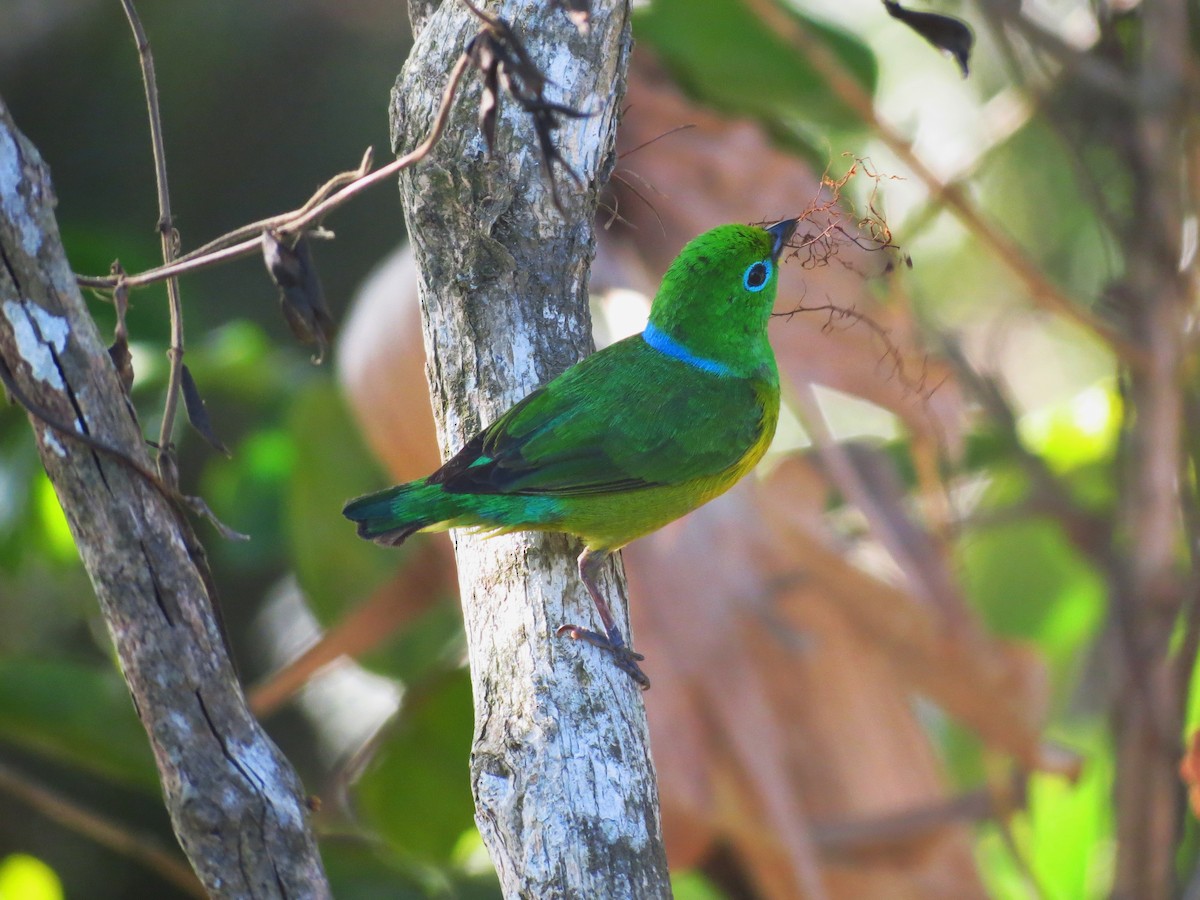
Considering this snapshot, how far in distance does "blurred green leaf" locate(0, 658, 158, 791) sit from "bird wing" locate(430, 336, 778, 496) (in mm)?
1676

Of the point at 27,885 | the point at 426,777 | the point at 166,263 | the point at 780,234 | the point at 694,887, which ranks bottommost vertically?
the point at 694,887

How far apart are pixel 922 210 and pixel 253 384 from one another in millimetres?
2047

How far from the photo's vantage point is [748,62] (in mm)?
3674

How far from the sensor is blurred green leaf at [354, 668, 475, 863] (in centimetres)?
352

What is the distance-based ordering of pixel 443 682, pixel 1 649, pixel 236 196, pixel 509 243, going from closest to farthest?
1. pixel 509 243
2. pixel 443 682
3. pixel 1 649
4. pixel 236 196

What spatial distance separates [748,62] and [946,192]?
0.92 metres

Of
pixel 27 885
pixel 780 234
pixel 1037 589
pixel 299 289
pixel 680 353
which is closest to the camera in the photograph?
pixel 299 289

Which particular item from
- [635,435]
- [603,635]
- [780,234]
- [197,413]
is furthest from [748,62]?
[197,413]

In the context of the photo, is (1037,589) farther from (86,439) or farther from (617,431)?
(86,439)

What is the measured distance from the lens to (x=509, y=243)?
1.85 metres

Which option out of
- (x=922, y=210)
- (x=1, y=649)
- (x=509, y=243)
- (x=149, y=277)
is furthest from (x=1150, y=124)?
(x=1, y=649)

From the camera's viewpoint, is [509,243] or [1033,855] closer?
[509,243]

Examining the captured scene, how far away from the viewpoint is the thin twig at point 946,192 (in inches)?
120

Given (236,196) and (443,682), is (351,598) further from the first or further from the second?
(236,196)
